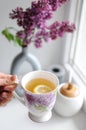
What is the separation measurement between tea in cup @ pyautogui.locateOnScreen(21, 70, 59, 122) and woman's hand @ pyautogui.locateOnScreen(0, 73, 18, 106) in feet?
0.08

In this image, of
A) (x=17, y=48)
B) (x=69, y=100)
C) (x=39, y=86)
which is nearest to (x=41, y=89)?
(x=39, y=86)

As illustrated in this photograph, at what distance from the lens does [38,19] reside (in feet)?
2.30

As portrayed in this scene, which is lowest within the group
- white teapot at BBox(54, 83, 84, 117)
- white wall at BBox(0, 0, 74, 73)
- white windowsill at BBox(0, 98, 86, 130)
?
white windowsill at BBox(0, 98, 86, 130)

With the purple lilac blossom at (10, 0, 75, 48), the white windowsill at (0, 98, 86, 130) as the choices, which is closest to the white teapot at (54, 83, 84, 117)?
the white windowsill at (0, 98, 86, 130)

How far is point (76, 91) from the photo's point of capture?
2.59 feet

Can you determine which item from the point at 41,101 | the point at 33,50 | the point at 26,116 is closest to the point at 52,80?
the point at 41,101

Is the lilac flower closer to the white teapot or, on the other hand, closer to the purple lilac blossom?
the purple lilac blossom

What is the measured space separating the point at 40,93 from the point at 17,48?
0.33 m

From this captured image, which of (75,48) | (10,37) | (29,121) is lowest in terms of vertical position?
(29,121)

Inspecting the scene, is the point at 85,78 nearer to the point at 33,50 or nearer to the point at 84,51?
the point at 84,51

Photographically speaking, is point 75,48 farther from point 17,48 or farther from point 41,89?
point 41,89

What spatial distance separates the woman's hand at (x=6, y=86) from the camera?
69 cm

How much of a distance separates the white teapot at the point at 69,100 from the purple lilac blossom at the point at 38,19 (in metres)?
0.15

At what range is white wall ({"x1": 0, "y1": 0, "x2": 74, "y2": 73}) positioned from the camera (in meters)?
0.87
